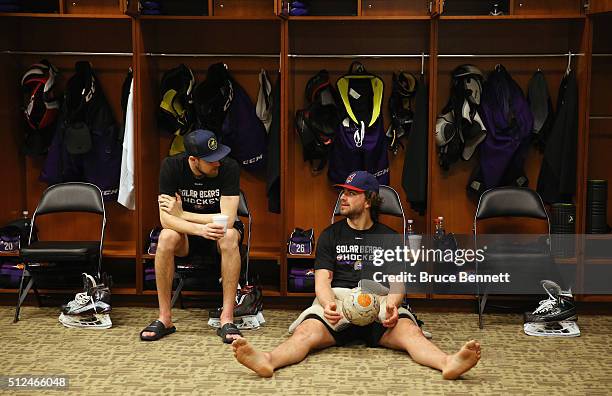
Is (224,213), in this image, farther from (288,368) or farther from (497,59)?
(497,59)

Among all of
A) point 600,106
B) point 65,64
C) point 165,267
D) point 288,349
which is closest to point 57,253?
point 165,267

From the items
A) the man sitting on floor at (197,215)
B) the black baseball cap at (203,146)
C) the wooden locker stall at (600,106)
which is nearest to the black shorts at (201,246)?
the man sitting on floor at (197,215)

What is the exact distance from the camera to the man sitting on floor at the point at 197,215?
4266 mm

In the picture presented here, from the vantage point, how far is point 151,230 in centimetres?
511

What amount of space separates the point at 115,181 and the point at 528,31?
296cm

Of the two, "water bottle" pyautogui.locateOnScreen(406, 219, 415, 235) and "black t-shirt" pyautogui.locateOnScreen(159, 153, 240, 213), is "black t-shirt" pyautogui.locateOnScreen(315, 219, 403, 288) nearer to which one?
"black t-shirt" pyautogui.locateOnScreen(159, 153, 240, 213)

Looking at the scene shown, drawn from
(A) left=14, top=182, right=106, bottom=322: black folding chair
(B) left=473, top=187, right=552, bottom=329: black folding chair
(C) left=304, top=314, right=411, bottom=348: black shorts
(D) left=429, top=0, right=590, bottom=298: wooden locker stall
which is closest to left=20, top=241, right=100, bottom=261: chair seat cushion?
(A) left=14, top=182, right=106, bottom=322: black folding chair

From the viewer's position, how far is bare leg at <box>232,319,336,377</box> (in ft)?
11.3

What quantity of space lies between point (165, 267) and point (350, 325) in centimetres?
112

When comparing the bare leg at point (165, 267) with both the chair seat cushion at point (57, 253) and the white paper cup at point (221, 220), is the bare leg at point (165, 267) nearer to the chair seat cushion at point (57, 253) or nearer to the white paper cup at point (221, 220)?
the white paper cup at point (221, 220)

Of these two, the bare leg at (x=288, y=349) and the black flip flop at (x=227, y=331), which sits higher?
the bare leg at (x=288, y=349)

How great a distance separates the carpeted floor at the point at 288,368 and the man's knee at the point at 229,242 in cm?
48

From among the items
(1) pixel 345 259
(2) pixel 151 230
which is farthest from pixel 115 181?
(1) pixel 345 259

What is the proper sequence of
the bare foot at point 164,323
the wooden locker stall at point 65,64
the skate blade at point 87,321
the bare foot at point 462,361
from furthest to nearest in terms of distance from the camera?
1. the wooden locker stall at point 65,64
2. the skate blade at point 87,321
3. the bare foot at point 164,323
4. the bare foot at point 462,361
